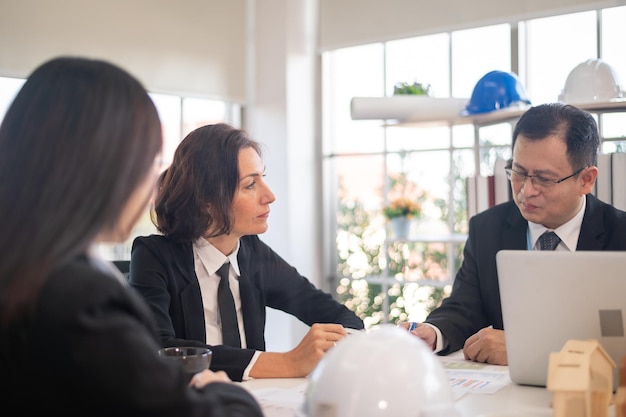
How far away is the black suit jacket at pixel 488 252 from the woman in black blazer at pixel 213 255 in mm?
331

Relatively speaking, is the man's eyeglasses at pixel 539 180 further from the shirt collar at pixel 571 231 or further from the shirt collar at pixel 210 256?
the shirt collar at pixel 210 256

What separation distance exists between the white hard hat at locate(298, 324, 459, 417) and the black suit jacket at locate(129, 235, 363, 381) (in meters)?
0.72

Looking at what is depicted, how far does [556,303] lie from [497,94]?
1667 millimetres

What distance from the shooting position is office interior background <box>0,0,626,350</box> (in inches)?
138

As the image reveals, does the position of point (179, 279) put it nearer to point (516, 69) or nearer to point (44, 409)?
point (44, 409)

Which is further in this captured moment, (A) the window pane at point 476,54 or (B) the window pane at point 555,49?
(A) the window pane at point 476,54

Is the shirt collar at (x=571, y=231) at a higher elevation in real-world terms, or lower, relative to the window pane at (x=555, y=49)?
lower

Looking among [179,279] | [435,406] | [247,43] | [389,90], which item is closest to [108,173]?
[435,406]

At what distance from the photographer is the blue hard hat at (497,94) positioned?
303 centimetres

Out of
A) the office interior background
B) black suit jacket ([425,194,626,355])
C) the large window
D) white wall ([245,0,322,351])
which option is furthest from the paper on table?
white wall ([245,0,322,351])

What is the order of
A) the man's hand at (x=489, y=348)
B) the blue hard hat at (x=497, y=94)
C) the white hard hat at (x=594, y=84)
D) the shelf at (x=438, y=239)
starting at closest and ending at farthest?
the man's hand at (x=489, y=348)
the white hard hat at (x=594, y=84)
the blue hard hat at (x=497, y=94)
the shelf at (x=438, y=239)

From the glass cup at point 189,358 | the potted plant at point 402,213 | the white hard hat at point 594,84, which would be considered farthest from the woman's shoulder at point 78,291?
the potted plant at point 402,213

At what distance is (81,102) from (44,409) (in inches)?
16.7

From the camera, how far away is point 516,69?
12.0ft
